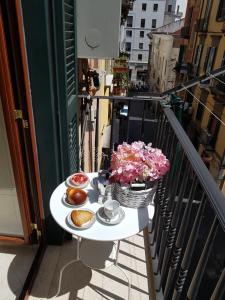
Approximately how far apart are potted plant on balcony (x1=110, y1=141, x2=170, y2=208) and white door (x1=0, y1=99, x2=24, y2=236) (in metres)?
0.78

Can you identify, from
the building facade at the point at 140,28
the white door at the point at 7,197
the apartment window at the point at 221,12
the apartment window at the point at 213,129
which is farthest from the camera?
the building facade at the point at 140,28

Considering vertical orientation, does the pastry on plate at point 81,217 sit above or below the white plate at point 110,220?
above

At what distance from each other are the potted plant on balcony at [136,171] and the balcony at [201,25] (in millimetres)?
10646

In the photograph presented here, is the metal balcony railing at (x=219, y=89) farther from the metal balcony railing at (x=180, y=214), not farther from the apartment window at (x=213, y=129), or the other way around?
the metal balcony railing at (x=180, y=214)

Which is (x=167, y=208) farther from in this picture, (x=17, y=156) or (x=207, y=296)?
(x=207, y=296)

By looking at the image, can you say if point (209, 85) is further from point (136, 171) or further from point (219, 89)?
point (136, 171)

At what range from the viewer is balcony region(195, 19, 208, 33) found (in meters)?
10.1

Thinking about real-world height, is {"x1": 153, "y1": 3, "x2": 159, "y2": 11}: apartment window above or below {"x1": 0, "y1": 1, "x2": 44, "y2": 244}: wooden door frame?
above

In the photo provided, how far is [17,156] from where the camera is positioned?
5.41 ft

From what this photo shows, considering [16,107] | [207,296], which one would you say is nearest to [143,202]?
[16,107]

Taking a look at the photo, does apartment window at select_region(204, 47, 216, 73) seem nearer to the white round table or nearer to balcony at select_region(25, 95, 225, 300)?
balcony at select_region(25, 95, 225, 300)

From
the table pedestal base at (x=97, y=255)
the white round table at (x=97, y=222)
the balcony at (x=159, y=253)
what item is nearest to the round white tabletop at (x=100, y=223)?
the white round table at (x=97, y=222)

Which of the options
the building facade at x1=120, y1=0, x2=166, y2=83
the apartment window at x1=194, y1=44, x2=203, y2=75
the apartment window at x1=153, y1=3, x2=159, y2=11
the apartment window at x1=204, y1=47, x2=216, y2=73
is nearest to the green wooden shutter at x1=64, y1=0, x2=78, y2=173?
the apartment window at x1=204, y1=47, x2=216, y2=73

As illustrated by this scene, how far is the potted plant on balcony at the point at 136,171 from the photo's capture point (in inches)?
52.8
